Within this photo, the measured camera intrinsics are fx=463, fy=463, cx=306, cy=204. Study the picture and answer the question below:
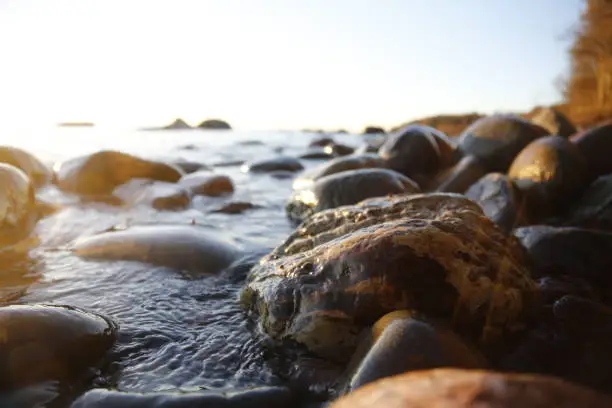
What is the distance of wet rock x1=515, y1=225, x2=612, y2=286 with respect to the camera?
2791mm

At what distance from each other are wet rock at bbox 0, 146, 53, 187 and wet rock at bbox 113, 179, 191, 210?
5.01ft

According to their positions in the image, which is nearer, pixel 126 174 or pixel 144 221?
pixel 144 221

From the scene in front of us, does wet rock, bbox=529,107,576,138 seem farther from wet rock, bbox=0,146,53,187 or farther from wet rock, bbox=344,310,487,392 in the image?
wet rock, bbox=0,146,53,187

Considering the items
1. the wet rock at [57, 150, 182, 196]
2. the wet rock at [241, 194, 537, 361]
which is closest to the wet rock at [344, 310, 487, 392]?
the wet rock at [241, 194, 537, 361]

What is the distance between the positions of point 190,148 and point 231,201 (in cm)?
1283

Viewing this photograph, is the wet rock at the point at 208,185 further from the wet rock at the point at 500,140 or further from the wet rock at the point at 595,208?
the wet rock at the point at 595,208

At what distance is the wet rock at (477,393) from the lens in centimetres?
92

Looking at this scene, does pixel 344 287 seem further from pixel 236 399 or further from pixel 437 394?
pixel 437 394

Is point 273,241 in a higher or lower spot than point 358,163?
lower

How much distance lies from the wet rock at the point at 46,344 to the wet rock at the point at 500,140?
508 centimetres

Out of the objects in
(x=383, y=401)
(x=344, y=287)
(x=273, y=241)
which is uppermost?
(x=383, y=401)

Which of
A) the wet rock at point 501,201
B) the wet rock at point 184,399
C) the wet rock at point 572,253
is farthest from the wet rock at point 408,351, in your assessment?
the wet rock at point 501,201

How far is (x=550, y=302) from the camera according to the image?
2434 mm

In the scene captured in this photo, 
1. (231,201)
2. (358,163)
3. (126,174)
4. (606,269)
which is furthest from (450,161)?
(126,174)
